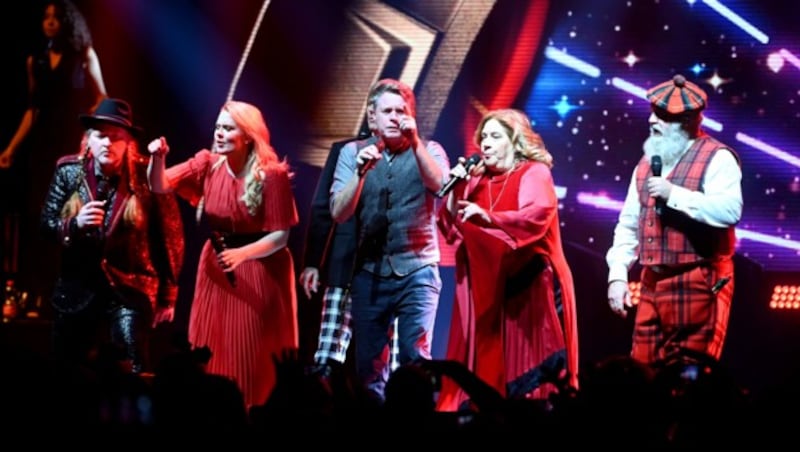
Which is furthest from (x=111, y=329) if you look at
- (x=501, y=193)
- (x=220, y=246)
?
(x=501, y=193)

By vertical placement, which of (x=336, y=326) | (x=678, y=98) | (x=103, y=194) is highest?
(x=678, y=98)

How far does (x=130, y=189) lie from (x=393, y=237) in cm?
148

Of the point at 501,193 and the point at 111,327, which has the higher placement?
the point at 501,193

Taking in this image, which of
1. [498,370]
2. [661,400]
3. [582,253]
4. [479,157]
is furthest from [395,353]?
[661,400]

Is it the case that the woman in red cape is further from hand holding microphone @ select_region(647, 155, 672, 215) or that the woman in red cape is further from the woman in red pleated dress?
the woman in red pleated dress

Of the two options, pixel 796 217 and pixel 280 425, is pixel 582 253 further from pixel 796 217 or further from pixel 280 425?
pixel 280 425

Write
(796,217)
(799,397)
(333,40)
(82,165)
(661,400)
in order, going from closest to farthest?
1. (799,397)
2. (661,400)
3. (82,165)
4. (796,217)
5. (333,40)

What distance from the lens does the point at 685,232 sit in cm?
526

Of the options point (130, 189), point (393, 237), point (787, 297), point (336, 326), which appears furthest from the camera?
point (787, 297)

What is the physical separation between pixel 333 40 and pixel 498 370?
9.10ft

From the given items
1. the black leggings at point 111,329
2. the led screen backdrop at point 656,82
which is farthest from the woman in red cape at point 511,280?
the black leggings at point 111,329

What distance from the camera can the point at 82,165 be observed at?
615 centimetres

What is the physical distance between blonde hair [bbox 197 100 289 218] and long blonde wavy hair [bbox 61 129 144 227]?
1.38 ft

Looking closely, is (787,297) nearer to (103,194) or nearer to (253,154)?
(253,154)
